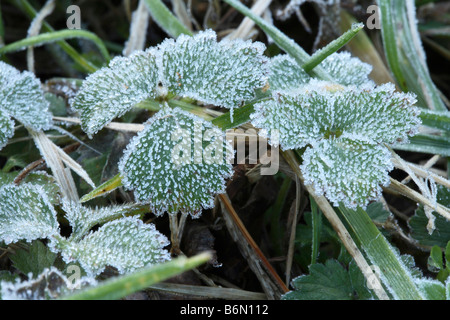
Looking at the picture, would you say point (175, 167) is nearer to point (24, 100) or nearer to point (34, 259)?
point (34, 259)

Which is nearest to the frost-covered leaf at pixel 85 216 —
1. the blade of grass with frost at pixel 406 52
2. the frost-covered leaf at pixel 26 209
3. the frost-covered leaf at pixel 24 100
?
the frost-covered leaf at pixel 26 209

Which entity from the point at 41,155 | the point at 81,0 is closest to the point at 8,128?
the point at 41,155

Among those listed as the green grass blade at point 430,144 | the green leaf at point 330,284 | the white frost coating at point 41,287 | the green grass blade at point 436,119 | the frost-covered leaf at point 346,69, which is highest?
the frost-covered leaf at point 346,69

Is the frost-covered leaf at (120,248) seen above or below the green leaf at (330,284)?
above

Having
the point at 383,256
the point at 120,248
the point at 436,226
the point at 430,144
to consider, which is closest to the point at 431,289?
the point at 383,256

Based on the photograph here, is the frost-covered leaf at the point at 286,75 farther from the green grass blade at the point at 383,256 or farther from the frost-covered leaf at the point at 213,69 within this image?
the green grass blade at the point at 383,256

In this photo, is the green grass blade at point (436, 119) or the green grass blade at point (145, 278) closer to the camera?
the green grass blade at point (145, 278)

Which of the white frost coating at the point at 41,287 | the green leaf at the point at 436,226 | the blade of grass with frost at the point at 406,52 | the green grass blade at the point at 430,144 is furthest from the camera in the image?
the blade of grass with frost at the point at 406,52
